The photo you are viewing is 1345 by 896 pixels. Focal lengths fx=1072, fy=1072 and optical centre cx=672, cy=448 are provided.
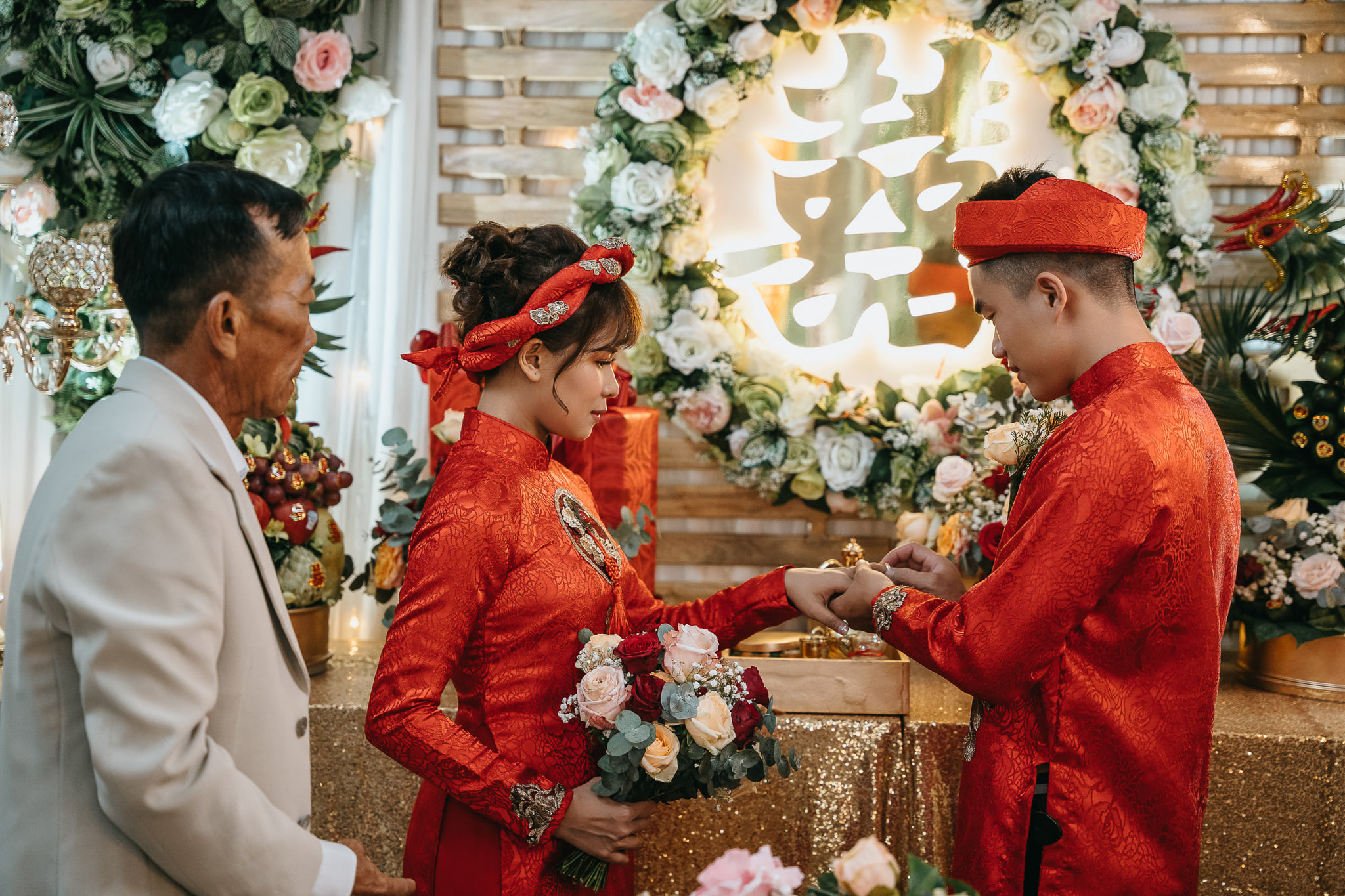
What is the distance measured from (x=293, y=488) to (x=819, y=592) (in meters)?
1.32

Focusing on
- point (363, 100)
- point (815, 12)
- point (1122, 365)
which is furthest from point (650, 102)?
point (1122, 365)

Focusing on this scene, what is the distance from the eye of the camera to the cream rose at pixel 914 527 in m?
2.82

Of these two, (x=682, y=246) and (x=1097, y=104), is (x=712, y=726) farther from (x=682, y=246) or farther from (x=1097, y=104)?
(x=1097, y=104)

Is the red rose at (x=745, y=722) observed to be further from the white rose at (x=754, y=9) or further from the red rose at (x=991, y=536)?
the white rose at (x=754, y=9)

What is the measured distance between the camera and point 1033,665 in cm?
163

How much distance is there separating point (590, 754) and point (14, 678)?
2.86ft

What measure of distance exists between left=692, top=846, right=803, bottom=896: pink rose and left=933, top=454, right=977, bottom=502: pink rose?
1.74 meters

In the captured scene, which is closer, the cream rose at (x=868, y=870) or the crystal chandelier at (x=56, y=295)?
the cream rose at (x=868, y=870)

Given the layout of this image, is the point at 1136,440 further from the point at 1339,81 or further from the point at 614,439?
the point at 1339,81

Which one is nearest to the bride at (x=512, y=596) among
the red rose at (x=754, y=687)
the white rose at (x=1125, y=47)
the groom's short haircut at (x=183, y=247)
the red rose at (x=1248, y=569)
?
the red rose at (x=754, y=687)

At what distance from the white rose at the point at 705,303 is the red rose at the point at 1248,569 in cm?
148

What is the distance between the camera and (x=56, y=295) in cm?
251

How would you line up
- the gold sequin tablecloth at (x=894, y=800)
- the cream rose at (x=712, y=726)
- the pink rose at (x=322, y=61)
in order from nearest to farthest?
the cream rose at (x=712, y=726)
the gold sequin tablecloth at (x=894, y=800)
the pink rose at (x=322, y=61)

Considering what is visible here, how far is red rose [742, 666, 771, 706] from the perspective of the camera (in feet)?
5.56
